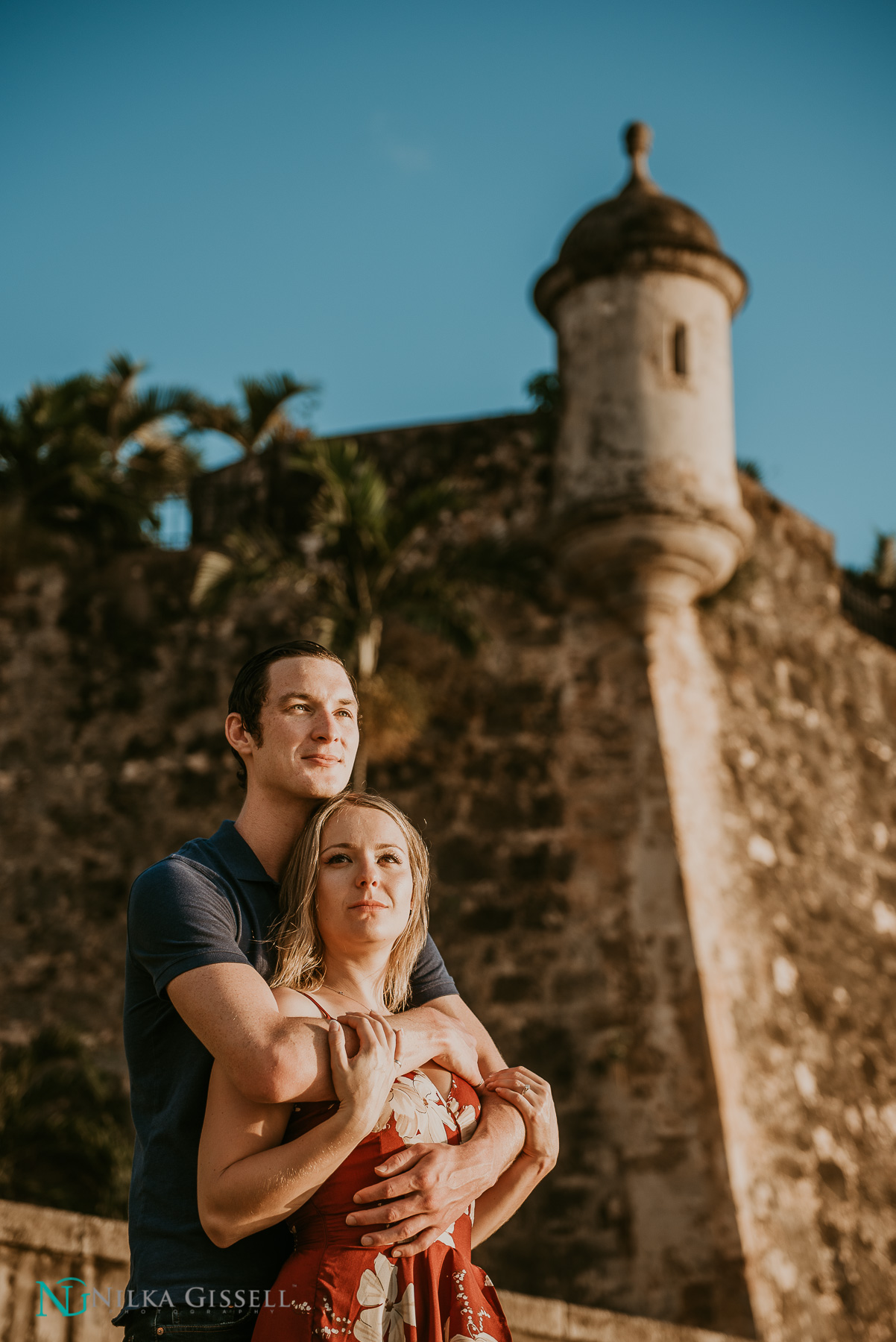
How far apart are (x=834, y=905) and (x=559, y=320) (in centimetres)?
549

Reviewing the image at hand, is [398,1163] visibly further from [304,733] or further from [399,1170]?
[304,733]

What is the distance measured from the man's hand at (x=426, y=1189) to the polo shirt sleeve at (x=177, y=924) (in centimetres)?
44

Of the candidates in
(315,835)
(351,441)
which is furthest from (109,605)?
(315,835)

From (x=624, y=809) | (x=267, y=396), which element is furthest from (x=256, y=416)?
(x=624, y=809)

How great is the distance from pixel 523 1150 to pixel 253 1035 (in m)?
0.69

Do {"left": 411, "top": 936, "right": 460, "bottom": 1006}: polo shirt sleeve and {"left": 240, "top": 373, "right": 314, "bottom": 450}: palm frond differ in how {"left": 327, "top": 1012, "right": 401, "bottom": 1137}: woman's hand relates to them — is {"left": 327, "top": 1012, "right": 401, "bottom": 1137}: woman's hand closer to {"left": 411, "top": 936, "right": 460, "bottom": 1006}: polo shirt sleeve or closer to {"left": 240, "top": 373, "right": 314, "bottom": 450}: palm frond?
{"left": 411, "top": 936, "right": 460, "bottom": 1006}: polo shirt sleeve

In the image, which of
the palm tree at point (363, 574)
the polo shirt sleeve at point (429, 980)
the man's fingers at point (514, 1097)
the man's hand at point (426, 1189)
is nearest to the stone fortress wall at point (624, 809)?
the palm tree at point (363, 574)

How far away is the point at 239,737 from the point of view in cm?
280

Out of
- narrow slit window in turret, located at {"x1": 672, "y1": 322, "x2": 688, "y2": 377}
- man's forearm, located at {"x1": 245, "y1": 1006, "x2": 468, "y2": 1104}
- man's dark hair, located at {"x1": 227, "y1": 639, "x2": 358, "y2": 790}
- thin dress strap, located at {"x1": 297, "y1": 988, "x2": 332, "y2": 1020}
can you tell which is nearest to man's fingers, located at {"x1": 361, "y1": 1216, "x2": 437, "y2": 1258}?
man's forearm, located at {"x1": 245, "y1": 1006, "x2": 468, "y2": 1104}

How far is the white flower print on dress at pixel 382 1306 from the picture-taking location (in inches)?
85.0

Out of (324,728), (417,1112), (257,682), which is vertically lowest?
(417,1112)

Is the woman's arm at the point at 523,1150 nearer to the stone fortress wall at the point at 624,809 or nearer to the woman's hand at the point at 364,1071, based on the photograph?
the woman's hand at the point at 364,1071

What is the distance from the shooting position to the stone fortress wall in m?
8.95

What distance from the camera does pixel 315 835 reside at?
8.50 feet
